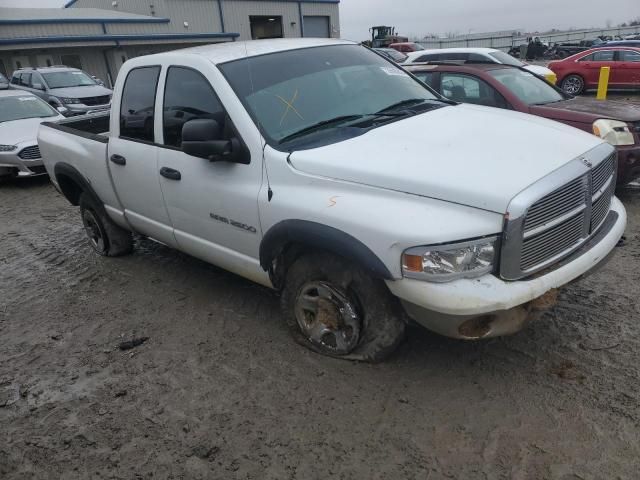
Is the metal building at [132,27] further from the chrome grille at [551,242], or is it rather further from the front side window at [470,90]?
the chrome grille at [551,242]

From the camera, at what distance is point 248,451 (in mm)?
2613

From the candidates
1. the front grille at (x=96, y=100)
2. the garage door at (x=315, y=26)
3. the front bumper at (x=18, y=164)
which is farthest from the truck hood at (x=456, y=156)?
the garage door at (x=315, y=26)

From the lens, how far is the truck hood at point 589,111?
5.83 m

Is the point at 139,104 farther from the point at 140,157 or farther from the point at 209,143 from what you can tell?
the point at 209,143

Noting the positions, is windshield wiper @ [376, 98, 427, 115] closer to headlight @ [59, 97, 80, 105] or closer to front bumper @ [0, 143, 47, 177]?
front bumper @ [0, 143, 47, 177]

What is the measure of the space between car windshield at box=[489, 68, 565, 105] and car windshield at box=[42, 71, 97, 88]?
1323 cm

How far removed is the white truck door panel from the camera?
127 inches

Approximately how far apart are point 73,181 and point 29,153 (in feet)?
14.2

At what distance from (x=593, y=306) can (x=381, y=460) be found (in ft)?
6.90

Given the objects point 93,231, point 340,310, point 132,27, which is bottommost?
point 93,231

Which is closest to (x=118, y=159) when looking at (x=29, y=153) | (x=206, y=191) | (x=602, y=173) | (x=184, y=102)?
(x=184, y=102)

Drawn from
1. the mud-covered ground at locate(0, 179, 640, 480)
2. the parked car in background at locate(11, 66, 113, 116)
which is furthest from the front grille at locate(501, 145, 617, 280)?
the parked car in background at locate(11, 66, 113, 116)

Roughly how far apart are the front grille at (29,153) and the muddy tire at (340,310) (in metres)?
7.45

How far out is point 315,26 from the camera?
126 ft
